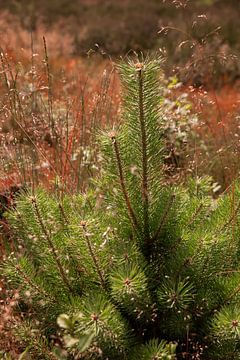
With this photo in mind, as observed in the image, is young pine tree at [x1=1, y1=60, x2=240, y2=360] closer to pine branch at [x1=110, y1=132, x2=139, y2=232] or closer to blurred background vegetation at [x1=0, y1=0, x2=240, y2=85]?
pine branch at [x1=110, y1=132, x2=139, y2=232]

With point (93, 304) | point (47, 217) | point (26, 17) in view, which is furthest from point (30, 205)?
point (26, 17)

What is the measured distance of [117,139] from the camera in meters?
2.15

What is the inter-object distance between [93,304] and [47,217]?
0.44 meters

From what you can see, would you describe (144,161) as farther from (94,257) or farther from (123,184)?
(94,257)

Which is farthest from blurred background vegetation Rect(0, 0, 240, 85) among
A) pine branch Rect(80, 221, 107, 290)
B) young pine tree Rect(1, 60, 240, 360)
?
pine branch Rect(80, 221, 107, 290)

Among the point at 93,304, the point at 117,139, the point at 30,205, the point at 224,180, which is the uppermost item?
the point at 117,139

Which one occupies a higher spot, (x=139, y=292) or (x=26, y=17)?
(x=139, y=292)

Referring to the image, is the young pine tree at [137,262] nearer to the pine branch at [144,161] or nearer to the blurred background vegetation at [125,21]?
the pine branch at [144,161]

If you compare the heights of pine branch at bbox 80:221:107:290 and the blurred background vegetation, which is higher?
pine branch at bbox 80:221:107:290

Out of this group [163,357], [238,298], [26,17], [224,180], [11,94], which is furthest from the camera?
[26,17]

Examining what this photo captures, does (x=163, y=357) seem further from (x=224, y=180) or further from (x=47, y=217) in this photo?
(x=224, y=180)

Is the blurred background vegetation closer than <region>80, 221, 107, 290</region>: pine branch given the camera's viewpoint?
No

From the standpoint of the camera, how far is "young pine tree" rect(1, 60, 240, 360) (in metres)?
2.12

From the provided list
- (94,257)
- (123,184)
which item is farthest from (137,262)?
(123,184)
